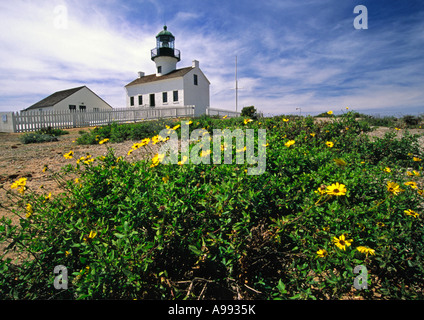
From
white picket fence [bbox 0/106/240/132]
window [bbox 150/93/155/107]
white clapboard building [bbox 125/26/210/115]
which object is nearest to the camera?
white picket fence [bbox 0/106/240/132]

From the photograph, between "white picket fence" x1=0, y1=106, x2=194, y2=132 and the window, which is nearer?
"white picket fence" x1=0, y1=106, x2=194, y2=132

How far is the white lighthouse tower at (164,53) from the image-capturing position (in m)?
30.2

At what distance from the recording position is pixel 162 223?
56.6 inches

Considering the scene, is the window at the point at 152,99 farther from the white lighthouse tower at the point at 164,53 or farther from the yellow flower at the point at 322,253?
the yellow flower at the point at 322,253

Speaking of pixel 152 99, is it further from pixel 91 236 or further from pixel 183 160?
pixel 91 236

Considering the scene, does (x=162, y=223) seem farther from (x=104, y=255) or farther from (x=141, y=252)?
(x=104, y=255)

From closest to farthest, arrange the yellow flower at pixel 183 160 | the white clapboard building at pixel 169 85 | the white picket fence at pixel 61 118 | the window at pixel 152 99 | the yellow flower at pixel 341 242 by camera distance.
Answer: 1. the yellow flower at pixel 341 242
2. the yellow flower at pixel 183 160
3. the white picket fence at pixel 61 118
4. the white clapboard building at pixel 169 85
5. the window at pixel 152 99

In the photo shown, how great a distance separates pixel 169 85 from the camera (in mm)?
28984

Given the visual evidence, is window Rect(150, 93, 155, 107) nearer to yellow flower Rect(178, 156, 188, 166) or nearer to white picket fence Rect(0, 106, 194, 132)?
white picket fence Rect(0, 106, 194, 132)

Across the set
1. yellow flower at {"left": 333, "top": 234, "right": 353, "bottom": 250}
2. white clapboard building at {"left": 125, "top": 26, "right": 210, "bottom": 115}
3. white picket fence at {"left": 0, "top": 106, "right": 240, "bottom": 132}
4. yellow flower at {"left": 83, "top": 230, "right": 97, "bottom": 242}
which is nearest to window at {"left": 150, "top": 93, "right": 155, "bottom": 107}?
white clapboard building at {"left": 125, "top": 26, "right": 210, "bottom": 115}

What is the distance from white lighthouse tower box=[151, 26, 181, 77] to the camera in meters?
30.2

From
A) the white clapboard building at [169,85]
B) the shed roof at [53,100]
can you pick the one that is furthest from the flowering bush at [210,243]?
the shed roof at [53,100]

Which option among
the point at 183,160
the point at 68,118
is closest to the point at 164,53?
the point at 68,118
